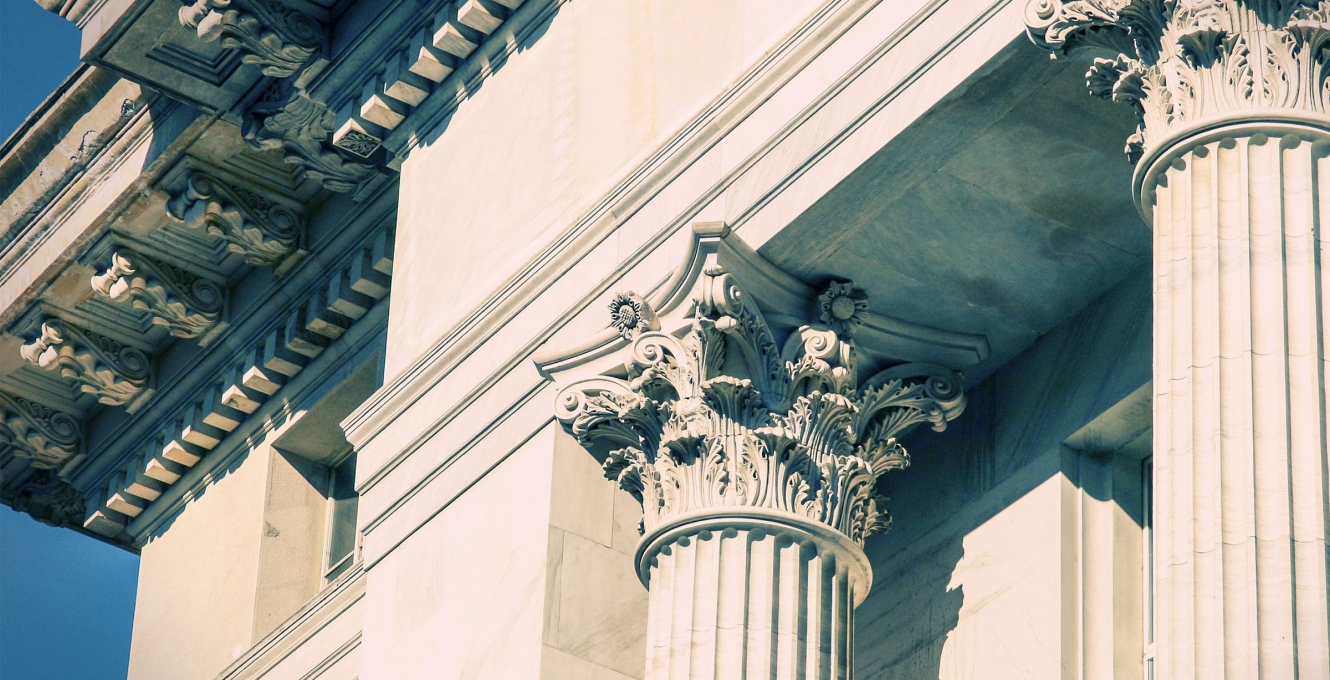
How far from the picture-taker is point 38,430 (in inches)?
1184

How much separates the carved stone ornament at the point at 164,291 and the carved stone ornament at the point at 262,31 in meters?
4.11

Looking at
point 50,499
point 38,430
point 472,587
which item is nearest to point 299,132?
point 472,587

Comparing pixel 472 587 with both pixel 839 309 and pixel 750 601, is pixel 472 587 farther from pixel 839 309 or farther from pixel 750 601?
pixel 839 309

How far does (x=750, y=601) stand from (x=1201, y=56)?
4741mm

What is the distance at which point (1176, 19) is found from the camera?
15.5 meters

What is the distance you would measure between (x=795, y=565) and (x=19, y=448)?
14.9 meters

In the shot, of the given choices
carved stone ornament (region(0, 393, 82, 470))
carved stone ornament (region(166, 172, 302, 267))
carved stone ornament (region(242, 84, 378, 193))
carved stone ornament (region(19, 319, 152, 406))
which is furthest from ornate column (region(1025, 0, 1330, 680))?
carved stone ornament (region(0, 393, 82, 470))

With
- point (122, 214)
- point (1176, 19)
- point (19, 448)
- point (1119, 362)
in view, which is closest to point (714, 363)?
point (1119, 362)

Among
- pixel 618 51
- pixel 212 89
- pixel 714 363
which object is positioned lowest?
pixel 714 363

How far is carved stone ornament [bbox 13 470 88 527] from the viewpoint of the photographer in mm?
30672

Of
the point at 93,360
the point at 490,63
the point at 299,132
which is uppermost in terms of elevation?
the point at 299,132

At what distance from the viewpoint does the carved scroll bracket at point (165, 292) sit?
27391 mm

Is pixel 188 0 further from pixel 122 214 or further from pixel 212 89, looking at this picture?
pixel 122 214

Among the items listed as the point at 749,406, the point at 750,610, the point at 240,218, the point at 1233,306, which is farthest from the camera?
the point at 240,218
